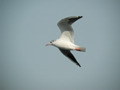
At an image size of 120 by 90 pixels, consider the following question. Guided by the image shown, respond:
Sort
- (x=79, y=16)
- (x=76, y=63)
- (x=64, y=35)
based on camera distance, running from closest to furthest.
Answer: (x=79, y=16)
(x=64, y=35)
(x=76, y=63)

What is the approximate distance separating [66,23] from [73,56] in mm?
2298

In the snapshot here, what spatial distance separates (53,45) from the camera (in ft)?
38.7

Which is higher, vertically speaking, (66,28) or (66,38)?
(66,28)

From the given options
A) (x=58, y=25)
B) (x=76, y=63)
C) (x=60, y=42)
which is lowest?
(x=76, y=63)

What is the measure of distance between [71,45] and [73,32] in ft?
2.38

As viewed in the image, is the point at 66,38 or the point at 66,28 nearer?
the point at 66,28

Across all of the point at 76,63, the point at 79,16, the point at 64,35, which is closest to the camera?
the point at 79,16

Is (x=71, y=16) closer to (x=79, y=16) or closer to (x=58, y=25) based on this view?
(x=79, y=16)

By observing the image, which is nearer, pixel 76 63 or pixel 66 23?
pixel 66 23

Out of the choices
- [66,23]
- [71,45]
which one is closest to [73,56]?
[71,45]

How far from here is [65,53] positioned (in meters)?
12.8

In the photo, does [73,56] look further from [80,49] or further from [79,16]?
[79,16]

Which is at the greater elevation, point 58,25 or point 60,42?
point 58,25

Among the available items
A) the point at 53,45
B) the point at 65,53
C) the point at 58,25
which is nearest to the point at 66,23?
the point at 58,25
